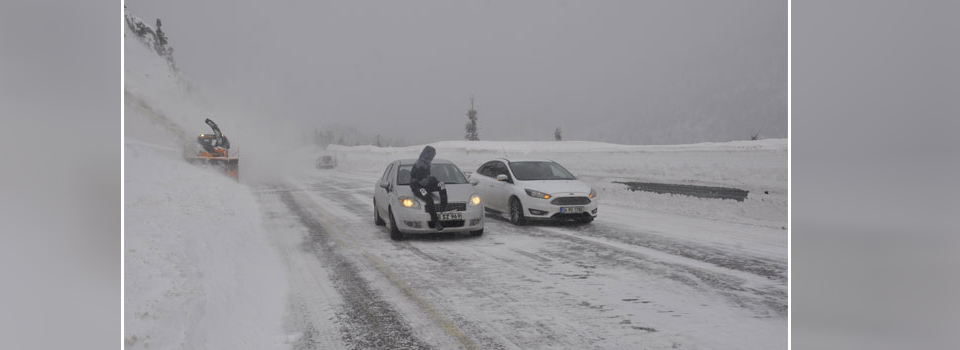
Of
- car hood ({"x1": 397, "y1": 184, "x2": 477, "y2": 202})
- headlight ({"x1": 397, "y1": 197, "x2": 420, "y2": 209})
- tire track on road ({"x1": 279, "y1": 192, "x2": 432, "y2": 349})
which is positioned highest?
car hood ({"x1": 397, "y1": 184, "x2": 477, "y2": 202})

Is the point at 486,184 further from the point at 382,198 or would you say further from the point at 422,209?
the point at 422,209

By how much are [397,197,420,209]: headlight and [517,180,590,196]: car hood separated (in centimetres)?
276

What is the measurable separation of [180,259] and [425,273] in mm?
2334

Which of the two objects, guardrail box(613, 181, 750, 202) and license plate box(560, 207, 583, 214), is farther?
guardrail box(613, 181, 750, 202)

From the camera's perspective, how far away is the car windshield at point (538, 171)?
408 inches

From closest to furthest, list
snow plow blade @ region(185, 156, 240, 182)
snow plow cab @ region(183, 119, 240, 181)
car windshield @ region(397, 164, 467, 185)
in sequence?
car windshield @ region(397, 164, 467, 185)
snow plow cab @ region(183, 119, 240, 181)
snow plow blade @ region(185, 156, 240, 182)

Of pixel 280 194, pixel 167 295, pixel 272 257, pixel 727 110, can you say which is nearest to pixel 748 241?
pixel 727 110

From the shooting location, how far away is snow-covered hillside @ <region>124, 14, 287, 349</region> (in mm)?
3521

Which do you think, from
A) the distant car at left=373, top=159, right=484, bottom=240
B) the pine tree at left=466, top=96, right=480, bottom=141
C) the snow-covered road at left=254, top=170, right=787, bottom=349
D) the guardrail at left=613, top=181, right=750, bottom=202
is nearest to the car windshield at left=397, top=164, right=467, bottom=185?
the distant car at left=373, top=159, right=484, bottom=240

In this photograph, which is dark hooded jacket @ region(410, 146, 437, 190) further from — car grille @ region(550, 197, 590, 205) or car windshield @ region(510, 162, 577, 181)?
car windshield @ region(510, 162, 577, 181)

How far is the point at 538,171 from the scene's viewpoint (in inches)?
418

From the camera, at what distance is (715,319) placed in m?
3.92

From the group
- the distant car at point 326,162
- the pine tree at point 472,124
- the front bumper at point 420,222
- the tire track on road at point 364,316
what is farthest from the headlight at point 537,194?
the distant car at point 326,162

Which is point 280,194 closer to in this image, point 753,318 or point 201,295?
point 201,295
